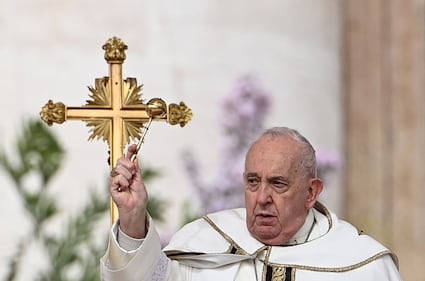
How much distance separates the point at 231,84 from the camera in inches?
322

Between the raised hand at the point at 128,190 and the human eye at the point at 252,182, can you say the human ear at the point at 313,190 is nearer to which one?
the human eye at the point at 252,182

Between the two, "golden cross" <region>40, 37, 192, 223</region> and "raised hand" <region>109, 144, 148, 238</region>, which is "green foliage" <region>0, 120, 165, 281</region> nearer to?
"golden cross" <region>40, 37, 192, 223</region>

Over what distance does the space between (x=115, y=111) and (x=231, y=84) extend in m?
2.88

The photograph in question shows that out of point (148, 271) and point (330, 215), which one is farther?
point (330, 215)

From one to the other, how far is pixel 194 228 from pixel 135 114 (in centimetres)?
59

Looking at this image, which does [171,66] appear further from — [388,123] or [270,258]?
[270,258]

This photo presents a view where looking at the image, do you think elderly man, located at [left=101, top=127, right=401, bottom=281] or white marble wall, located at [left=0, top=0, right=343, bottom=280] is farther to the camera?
white marble wall, located at [left=0, top=0, right=343, bottom=280]

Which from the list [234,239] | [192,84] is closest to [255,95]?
[192,84]

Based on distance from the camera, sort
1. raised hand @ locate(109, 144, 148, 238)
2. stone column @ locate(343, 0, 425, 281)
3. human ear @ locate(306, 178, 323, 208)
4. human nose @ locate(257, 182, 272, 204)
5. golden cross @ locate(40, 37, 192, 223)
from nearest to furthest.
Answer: raised hand @ locate(109, 144, 148, 238)
golden cross @ locate(40, 37, 192, 223)
human nose @ locate(257, 182, 272, 204)
human ear @ locate(306, 178, 323, 208)
stone column @ locate(343, 0, 425, 281)

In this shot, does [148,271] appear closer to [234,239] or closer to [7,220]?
[234,239]

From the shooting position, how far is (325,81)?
851 centimetres

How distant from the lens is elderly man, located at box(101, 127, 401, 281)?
557 cm

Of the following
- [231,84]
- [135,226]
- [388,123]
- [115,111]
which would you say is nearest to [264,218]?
[135,226]

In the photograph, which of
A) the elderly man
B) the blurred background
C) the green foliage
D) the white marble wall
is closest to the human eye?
the elderly man
